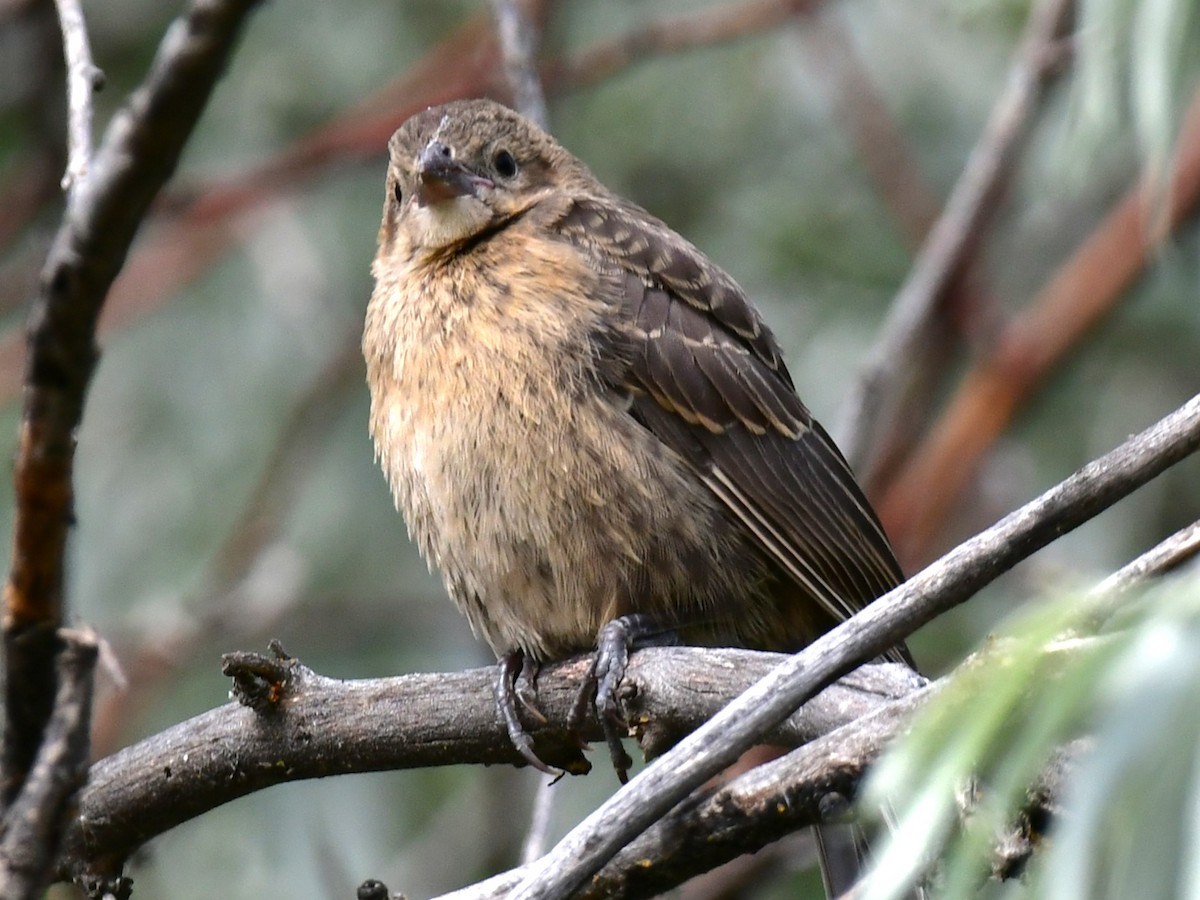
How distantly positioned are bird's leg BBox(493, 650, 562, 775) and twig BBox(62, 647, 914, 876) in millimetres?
119

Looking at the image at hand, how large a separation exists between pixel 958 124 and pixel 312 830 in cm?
378

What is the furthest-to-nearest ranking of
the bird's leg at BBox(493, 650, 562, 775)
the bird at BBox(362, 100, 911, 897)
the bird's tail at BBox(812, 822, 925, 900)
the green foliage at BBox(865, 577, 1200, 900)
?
the bird's tail at BBox(812, 822, 925, 900), the bird at BBox(362, 100, 911, 897), the bird's leg at BBox(493, 650, 562, 775), the green foliage at BBox(865, 577, 1200, 900)

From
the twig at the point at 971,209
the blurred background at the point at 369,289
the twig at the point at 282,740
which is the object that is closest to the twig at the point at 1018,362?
the blurred background at the point at 369,289

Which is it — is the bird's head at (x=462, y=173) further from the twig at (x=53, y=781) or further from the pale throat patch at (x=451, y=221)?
the twig at (x=53, y=781)

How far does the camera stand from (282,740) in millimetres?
3113

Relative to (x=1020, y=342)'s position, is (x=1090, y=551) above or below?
below

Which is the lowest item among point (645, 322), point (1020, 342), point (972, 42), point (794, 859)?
point (794, 859)

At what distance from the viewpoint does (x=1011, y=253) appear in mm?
7348

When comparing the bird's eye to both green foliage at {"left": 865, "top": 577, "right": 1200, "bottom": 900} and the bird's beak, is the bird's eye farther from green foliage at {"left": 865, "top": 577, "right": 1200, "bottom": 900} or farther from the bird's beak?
green foliage at {"left": 865, "top": 577, "right": 1200, "bottom": 900}

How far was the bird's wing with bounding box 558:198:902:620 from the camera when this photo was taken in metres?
4.03

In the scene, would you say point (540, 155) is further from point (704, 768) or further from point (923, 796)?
point (923, 796)

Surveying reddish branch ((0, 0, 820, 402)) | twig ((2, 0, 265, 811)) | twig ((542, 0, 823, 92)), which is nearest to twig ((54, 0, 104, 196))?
twig ((2, 0, 265, 811))

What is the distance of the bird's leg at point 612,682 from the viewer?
11.0 ft

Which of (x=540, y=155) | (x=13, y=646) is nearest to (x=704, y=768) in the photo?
(x=13, y=646)
